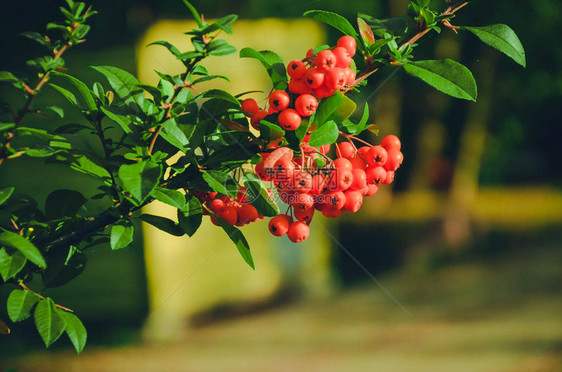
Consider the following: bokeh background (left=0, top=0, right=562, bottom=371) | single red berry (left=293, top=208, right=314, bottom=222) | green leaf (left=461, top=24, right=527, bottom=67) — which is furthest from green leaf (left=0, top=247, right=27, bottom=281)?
bokeh background (left=0, top=0, right=562, bottom=371)

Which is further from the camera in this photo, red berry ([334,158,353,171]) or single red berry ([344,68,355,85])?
red berry ([334,158,353,171])

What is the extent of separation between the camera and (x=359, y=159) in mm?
1078

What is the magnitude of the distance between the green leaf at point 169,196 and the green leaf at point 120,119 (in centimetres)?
10

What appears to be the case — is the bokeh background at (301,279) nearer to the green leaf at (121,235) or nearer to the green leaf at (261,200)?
the green leaf at (261,200)

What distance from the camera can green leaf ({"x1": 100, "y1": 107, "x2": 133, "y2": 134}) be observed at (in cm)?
85

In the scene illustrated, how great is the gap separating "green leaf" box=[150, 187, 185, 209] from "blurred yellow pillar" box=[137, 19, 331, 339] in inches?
112

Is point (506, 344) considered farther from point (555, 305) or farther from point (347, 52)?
point (347, 52)

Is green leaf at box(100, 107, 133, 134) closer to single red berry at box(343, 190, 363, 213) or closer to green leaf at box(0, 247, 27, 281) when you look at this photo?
green leaf at box(0, 247, 27, 281)

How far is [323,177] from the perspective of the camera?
0.98 metres

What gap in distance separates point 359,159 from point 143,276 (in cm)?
304

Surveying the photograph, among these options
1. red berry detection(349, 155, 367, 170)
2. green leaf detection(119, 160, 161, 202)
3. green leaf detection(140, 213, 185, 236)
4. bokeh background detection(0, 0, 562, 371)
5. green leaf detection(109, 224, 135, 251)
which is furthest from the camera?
bokeh background detection(0, 0, 562, 371)

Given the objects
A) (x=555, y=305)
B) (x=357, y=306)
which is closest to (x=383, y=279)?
(x=357, y=306)

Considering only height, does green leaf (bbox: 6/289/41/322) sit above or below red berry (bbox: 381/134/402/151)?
below

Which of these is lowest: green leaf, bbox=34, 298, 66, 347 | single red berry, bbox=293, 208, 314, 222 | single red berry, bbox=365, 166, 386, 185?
green leaf, bbox=34, 298, 66, 347
